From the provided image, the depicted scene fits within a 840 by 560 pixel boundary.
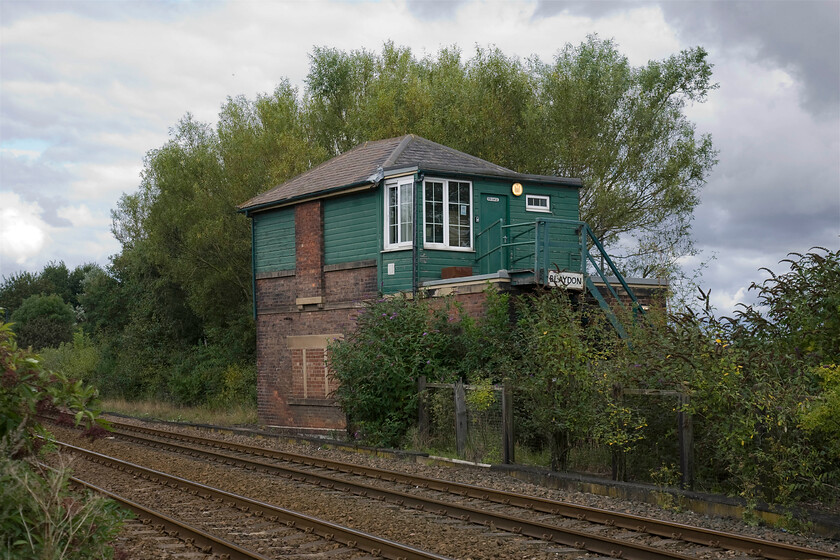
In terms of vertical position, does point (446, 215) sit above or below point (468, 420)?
Answer: above

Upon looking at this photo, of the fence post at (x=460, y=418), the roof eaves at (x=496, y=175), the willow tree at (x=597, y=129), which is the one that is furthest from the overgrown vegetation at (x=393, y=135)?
the fence post at (x=460, y=418)

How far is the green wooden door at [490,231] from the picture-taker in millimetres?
20516

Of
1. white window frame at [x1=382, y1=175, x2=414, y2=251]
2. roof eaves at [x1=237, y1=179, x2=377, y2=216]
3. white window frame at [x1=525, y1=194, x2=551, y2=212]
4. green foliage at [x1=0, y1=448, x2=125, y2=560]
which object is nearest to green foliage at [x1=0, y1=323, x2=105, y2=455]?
green foliage at [x1=0, y1=448, x2=125, y2=560]

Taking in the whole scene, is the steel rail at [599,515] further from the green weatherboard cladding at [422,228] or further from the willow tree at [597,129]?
the willow tree at [597,129]

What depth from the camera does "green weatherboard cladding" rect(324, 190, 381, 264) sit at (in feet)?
68.3

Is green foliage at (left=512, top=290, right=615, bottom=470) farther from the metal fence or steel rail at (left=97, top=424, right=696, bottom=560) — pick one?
steel rail at (left=97, top=424, right=696, bottom=560)

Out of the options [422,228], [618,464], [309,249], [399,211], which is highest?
[399,211]

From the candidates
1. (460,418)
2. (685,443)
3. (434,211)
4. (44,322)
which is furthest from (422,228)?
(44,322)

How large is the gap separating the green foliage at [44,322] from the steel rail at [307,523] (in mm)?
41625

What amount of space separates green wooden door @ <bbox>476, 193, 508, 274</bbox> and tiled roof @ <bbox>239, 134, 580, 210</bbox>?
0.64 meters

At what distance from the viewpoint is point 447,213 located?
20156mm

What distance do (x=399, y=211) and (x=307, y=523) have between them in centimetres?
1129

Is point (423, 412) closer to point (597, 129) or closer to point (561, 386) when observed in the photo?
point (561, 386)

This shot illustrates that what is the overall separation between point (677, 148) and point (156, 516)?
26173 millimetres
